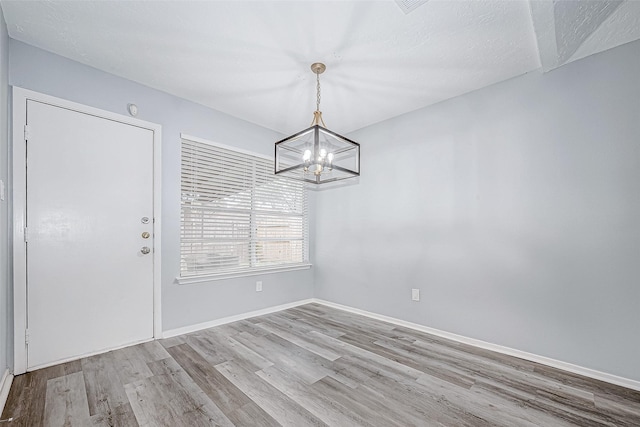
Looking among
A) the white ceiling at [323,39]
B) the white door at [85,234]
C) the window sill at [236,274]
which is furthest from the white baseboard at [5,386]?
the white ceiling at [323,39]

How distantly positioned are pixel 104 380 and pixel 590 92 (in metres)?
4.32

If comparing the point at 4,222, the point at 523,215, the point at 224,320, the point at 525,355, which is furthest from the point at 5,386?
the point at 523,215

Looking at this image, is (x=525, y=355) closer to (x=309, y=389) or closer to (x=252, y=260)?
(x=309, y=389)

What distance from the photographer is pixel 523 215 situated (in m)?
2.51

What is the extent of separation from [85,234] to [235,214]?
1.45 m

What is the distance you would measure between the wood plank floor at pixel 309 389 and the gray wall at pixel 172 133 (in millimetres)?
509

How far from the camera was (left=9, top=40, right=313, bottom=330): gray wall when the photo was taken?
2287 millimetres

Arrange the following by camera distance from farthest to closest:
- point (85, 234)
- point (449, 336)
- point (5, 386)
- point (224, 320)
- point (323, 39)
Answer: point (224, 320) → point (449, 336) → point (85, 234) → point (323, 39) → point (5, 386)

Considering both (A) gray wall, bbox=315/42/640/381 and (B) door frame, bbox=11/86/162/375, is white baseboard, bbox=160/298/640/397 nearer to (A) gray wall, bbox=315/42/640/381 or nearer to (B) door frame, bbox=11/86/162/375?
(A) gray wall, bbox=315/42/640/381

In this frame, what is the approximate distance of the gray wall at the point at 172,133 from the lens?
7.50 ft

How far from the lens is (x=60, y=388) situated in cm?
196

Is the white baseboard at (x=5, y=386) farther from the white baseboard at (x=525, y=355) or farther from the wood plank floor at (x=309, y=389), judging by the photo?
the white baseboard at (x=525, y=355)

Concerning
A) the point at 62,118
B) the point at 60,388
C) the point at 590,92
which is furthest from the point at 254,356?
the point at 590,92

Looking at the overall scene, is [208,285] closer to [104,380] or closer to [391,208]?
[104,380]
